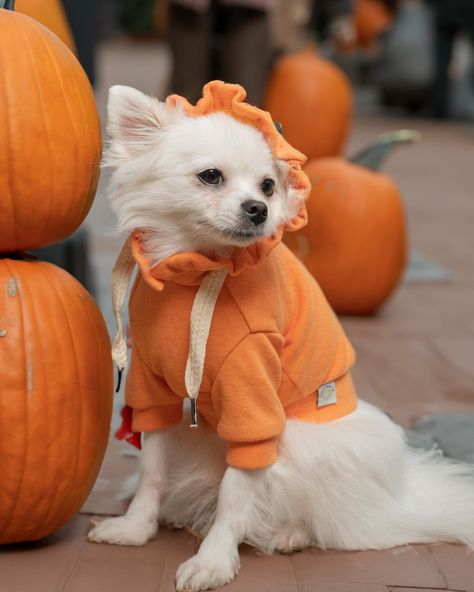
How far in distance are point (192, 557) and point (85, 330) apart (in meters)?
0.51

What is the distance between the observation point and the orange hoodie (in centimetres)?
198

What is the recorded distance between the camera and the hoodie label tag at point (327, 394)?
220 centimetres

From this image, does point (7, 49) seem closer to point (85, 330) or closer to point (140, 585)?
point (85, 330)

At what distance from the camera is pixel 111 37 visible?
19625 mm

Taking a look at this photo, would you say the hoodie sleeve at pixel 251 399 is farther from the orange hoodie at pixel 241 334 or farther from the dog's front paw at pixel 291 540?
the dog's front paw at pixel 291 540

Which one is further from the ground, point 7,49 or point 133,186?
point 7,49

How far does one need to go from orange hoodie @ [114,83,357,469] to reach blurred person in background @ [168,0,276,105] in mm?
3276

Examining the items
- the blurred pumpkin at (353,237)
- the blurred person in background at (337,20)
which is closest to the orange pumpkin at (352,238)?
the blurred pumpkin at (353,237)

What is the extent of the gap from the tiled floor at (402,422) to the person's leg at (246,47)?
1.07 metres

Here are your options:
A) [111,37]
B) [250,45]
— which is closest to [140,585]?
[250,45]

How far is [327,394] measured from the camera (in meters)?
2.21

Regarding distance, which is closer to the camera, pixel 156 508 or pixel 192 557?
pixel 192 557

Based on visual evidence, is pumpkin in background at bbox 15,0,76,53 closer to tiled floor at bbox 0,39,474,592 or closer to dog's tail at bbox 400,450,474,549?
tiled floor at bbox 0,39,474,592

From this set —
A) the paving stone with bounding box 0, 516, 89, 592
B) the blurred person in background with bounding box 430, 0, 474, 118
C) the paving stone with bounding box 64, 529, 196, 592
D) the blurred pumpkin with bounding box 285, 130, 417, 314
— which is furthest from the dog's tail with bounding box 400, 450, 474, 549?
the blurred person in background with bounding box 430, 0, 474, 118
